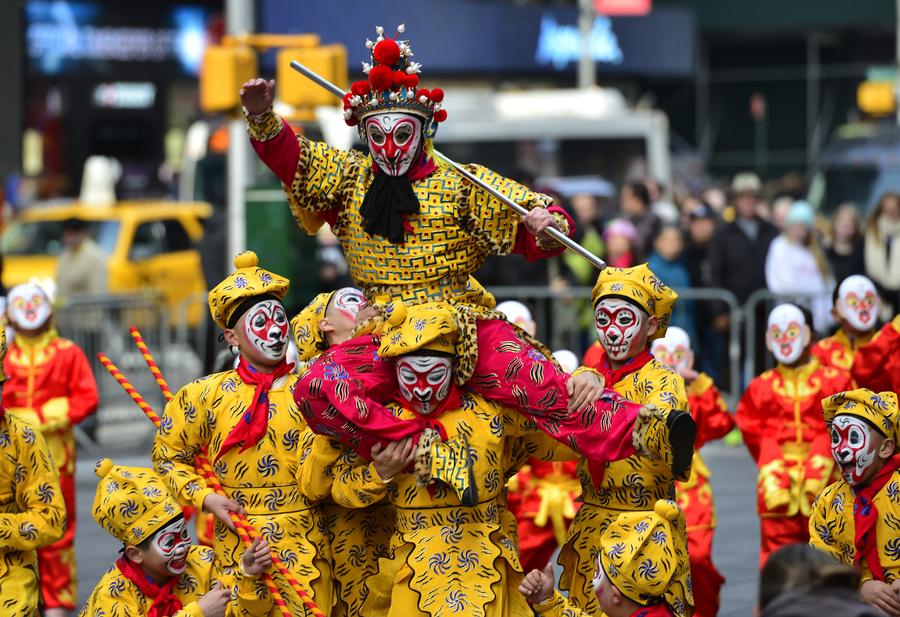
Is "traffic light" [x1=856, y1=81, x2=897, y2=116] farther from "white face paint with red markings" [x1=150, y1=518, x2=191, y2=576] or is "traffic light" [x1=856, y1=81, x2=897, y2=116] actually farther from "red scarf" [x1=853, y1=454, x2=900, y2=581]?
"white face paint with red markings" [x1=150, y1=518, x2=191, y2=576]

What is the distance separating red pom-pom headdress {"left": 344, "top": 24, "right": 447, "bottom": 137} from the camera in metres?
7.05

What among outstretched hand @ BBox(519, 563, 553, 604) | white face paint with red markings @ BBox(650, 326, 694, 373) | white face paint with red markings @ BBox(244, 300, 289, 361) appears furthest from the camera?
white face paint with red markings @ BBox(650, 326, 694, 373)

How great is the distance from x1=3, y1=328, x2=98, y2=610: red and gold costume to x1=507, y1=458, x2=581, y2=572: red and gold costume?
8.24 feet

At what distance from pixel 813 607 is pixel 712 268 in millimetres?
11696

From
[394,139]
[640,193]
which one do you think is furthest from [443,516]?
[640,193]

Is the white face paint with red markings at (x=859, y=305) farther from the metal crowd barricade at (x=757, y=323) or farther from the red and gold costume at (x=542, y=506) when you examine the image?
the metal crowd barricade at (x=757, y=323)

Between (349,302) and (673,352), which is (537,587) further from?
(673,352)

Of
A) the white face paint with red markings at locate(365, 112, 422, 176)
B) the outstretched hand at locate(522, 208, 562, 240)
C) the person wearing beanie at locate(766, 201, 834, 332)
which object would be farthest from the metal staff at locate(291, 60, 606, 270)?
the person wearing beanie at locate(766, 201, 834, 332)

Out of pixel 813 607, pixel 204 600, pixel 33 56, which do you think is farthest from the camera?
pixel 33 56

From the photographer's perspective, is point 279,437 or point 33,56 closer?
point 279,437

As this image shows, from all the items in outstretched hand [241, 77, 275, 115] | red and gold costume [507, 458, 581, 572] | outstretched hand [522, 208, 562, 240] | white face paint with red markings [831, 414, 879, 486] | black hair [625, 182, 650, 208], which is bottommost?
red and gold costume [507, 458, 581, 572]

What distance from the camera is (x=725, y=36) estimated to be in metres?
39.4

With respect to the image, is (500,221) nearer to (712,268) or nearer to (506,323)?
(506,323)

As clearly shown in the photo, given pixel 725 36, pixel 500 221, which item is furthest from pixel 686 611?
pixel 725 36
